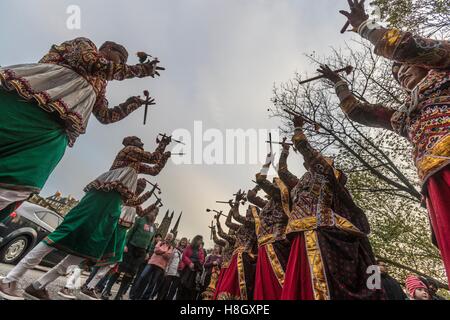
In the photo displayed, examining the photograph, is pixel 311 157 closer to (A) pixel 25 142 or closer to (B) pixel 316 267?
(B) pixel 316 267

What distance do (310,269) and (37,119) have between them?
8.66 ft

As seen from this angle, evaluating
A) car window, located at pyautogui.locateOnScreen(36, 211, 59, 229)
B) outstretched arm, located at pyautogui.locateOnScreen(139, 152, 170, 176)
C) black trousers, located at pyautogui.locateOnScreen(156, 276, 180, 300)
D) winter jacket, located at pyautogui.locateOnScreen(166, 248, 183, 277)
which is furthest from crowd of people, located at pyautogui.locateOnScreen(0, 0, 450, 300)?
black trousers, located at pyautogui.locateOnScreen(156, 276, 180, 300)

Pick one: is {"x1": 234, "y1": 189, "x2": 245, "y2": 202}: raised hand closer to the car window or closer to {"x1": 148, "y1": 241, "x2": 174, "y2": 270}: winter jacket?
{"x1": 148, "y1": 241, "x2": 174, "y2": 270}: winter jacket

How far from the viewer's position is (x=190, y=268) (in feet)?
25.2

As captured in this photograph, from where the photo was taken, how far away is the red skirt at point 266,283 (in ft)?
9.60

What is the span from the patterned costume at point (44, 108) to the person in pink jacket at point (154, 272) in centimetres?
503

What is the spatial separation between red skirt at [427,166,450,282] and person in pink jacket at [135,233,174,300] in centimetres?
635

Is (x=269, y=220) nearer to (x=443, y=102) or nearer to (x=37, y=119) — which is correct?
(x=443, y=102)

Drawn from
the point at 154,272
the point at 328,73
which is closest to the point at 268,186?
the point at 328,73

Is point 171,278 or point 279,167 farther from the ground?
point 279,167

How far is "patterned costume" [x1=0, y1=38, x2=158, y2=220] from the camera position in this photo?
6.33 ft

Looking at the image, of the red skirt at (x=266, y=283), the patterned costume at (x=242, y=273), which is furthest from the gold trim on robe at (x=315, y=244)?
the patterned costume at (x=242, y=273)

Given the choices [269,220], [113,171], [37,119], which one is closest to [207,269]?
→ [269,220]

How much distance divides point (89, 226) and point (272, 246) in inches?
88.8
